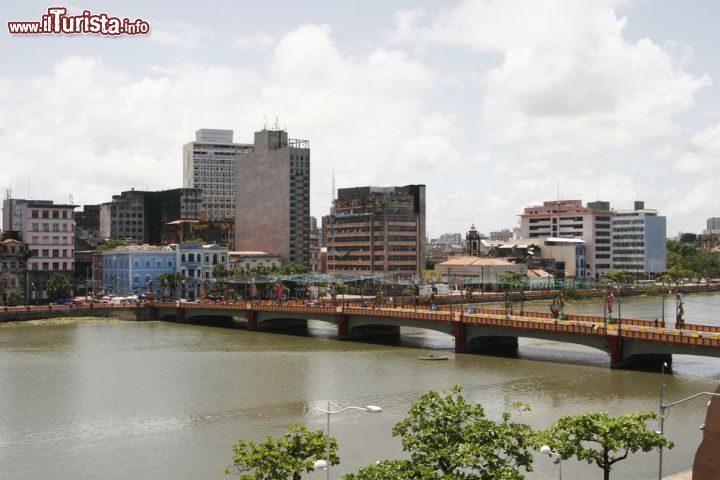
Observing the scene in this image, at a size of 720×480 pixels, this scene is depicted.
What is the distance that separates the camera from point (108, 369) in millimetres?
89062

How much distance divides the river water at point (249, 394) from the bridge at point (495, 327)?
256 cm

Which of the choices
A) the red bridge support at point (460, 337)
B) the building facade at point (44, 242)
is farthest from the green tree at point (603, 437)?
the building facade at point (44, 242)

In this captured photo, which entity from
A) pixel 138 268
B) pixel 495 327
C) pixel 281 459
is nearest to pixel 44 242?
pixel 138 268

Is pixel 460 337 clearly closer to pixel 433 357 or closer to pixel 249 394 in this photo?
pixel 433 357

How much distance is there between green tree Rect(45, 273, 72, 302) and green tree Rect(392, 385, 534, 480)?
461 ft

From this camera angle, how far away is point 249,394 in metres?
74.6

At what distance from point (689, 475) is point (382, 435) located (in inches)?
800

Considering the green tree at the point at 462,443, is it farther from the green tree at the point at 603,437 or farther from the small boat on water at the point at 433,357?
the small boat on water at the point at 433,357

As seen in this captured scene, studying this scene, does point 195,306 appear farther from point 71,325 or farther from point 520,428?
point 520,428

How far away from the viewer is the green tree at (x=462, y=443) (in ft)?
110

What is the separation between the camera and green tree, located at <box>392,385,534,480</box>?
33.4 m

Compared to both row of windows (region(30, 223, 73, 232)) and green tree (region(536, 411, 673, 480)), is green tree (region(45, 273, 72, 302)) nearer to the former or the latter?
row of windows (region(30, 223, 73, 232))

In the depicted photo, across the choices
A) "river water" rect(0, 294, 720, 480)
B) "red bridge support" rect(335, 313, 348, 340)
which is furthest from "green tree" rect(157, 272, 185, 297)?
"red bridge support" rect(335, 313, 348, 340)

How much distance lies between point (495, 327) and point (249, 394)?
3449cm
